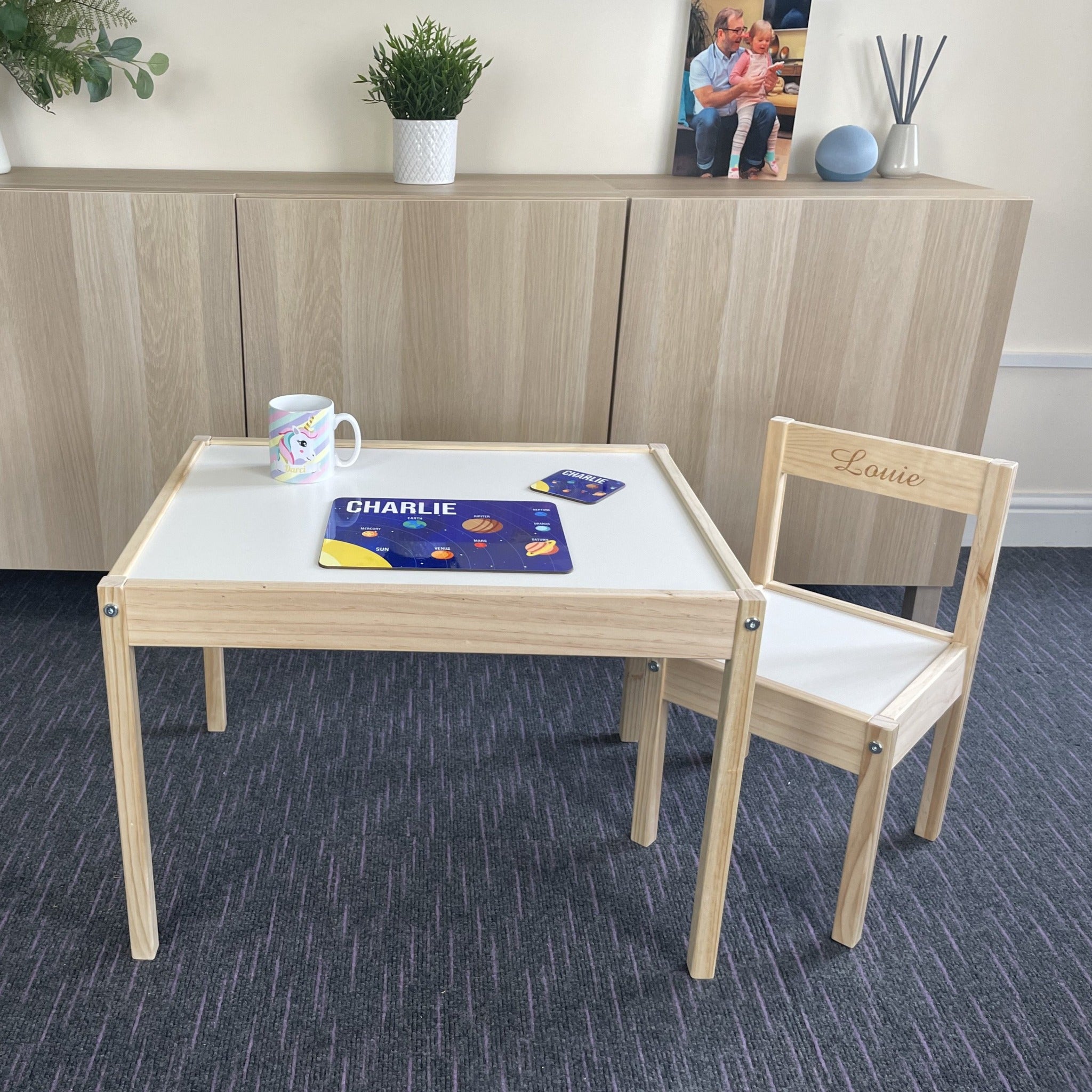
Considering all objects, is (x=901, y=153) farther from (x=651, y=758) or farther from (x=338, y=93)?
(x=651, y=758)

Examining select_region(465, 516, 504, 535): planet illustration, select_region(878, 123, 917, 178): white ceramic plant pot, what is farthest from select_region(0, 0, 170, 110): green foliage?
select_region(878, 123, 917, 178): white ceramic plant pot

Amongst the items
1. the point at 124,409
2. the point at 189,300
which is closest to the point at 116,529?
the point at 124,409

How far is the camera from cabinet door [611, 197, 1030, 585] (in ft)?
6.79

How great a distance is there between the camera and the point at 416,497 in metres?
1.53

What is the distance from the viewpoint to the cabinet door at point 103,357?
1.98 metres

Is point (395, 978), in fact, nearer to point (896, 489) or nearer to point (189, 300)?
point (896, 489)

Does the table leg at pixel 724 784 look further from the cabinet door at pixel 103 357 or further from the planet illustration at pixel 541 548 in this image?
the cabinet door at pixel 103 357

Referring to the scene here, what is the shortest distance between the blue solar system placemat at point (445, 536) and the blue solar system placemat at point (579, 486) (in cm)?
5

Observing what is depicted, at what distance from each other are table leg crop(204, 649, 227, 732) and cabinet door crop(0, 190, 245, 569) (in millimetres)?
460

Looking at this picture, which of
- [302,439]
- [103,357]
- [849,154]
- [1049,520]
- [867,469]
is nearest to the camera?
[302,439]

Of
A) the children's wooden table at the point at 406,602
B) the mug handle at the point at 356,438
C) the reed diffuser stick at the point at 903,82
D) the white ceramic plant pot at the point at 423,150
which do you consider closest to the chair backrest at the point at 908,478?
the children's wooden table at the point at 406,602

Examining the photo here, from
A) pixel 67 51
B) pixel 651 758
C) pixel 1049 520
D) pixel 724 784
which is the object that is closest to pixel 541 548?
pixel 724 784

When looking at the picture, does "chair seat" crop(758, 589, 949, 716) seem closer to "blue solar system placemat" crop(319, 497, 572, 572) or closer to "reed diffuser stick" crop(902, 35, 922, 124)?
"blue solar system placemat" crop(319, 497, 572, 572)

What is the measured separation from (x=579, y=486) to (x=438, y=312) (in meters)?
0.67
